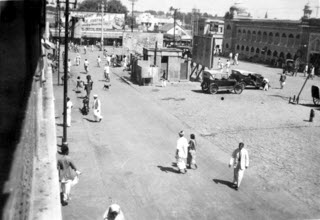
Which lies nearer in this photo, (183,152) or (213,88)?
(183,152)

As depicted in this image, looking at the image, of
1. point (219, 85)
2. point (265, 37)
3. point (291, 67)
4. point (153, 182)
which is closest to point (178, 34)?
point (265, 37)

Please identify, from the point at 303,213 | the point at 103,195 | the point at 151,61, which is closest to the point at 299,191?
the point at 303,213

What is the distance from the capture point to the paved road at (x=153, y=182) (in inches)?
344

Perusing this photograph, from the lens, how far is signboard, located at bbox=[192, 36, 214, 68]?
29.1 meters

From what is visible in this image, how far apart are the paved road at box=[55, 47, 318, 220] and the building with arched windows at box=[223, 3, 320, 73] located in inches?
1452

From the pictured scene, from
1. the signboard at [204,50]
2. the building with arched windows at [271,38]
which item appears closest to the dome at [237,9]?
the building with arched windows at [271,38]

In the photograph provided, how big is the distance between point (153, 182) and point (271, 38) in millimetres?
50188

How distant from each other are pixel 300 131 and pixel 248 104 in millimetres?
6150

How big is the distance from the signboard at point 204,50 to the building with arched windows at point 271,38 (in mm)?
21144

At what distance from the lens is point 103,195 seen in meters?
9.23

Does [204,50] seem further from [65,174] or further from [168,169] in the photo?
[65,174]

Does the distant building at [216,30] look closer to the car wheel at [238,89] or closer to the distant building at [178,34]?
the distant building at [178,34]

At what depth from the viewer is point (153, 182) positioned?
404 inches

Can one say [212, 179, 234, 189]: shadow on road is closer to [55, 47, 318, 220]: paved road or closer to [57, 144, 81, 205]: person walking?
[55, 47, 318, 220]: paved road
